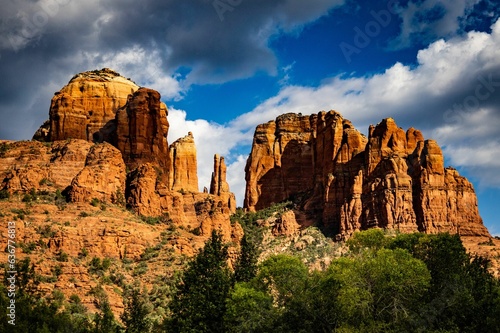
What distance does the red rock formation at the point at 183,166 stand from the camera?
14825 cm

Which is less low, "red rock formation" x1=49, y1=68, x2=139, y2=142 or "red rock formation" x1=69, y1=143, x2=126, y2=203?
"red rock formation" x1=49, y1=68, x2=139, y2=142

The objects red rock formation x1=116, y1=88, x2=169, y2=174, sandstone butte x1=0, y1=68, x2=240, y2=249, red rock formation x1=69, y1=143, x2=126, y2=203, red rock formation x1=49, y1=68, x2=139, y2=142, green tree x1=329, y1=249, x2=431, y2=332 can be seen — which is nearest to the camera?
green tree x1=329, y1=249, x2=431, y2=332

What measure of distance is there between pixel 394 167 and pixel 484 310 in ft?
203

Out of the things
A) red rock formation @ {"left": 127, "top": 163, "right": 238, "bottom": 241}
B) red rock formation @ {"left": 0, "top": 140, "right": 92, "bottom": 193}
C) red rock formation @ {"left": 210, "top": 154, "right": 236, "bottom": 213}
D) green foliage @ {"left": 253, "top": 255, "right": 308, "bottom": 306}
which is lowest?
green foliage @ {"left": 253, "top": 255, "right": 308, "bottom": 306}

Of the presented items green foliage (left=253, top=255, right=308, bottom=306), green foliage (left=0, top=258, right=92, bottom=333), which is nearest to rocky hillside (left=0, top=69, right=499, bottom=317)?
A: green foliage (left=0, top=258, right=92, bottom=333)

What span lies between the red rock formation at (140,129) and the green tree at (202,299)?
1804 inches

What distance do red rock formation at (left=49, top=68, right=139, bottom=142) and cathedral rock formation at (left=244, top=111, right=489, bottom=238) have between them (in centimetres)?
3746

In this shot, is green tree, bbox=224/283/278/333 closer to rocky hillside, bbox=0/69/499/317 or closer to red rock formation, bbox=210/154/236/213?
rocky hillside, bbox=0/69/499/317

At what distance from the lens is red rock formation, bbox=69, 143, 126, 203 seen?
107 m

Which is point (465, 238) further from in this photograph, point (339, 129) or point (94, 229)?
point (94, 229)

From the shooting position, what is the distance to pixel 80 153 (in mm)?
113750

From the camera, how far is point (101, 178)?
10988cm

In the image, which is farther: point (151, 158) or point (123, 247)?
point (151, 158)

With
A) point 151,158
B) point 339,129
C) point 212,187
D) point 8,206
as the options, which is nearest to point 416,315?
point 8,206
